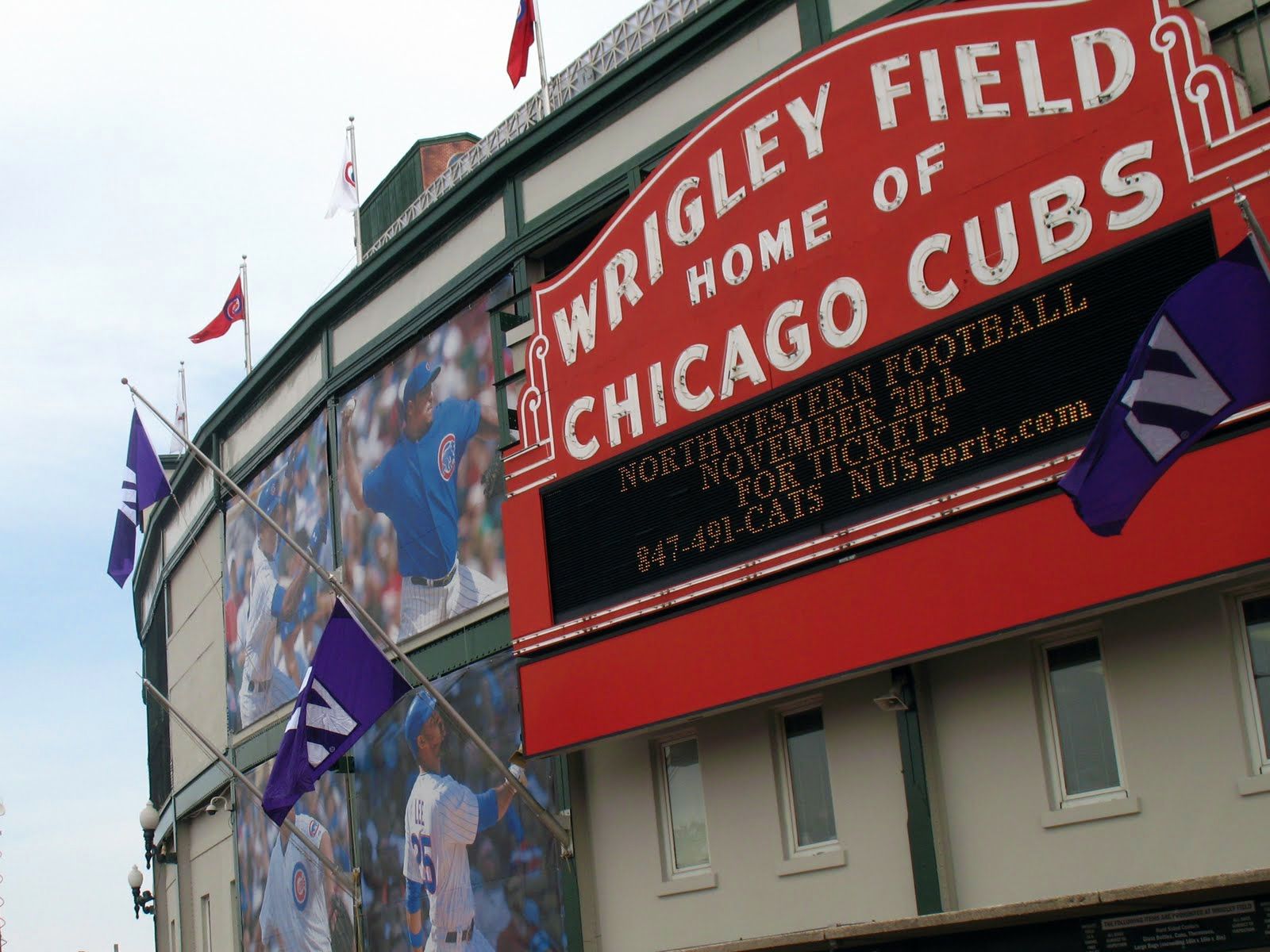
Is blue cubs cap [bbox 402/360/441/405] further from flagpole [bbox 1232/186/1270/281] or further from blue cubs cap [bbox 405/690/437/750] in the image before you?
flagpole [bbox 1232/186/1270/281]

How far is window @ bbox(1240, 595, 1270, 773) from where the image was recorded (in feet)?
43.2

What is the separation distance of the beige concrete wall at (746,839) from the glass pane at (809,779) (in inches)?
8.1

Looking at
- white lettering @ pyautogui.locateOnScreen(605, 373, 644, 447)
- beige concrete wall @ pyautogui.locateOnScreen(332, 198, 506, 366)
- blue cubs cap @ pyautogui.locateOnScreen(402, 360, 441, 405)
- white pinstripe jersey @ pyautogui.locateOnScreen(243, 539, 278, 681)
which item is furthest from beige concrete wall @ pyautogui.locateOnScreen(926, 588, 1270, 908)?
white pinstripe jersey @ pyautogui.locateOnScreen(243, 539, 278, 681)

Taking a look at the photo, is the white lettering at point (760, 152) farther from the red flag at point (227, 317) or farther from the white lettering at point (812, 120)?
the red flag at point (227, 317)

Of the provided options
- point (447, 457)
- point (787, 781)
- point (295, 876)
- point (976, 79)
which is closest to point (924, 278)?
point (976, 79)

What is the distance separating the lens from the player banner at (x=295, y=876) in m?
25.4

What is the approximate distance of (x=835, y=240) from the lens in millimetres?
15797

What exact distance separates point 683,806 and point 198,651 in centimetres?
1961

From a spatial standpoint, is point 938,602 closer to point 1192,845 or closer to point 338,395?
point 1192,845

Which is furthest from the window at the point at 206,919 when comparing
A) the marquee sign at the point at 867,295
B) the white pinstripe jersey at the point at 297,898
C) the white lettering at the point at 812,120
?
the white lettering at the point at 812,120

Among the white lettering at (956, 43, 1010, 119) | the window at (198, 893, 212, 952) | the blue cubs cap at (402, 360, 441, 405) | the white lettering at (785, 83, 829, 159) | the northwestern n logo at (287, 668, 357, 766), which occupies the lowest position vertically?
the window at (198, 893, 212, 952)

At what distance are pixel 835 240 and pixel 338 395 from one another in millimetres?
12651

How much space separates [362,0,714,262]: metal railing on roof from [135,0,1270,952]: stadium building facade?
11 cm

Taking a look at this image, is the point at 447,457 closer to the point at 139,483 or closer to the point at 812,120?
the point at 139,483
